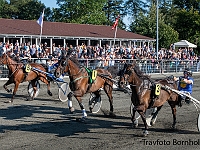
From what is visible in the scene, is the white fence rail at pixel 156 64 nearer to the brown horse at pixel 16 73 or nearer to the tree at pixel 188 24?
the brown horse at pixel 16 73

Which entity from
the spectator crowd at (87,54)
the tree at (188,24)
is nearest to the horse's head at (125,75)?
the spectator crowd at (87,54)

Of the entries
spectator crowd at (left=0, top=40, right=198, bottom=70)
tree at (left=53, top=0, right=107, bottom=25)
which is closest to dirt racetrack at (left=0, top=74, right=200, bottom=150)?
spectator crowd at (left=0, top=40, right=198, bottom=70)

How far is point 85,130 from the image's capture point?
9594 mm

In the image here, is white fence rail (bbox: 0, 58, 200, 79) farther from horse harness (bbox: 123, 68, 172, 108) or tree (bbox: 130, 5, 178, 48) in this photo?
tree (bbox: 130, 5, 178, 48)

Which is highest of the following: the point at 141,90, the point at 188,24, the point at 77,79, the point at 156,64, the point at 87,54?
the point at 188,24

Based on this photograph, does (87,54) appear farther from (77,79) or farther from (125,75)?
(125,75)

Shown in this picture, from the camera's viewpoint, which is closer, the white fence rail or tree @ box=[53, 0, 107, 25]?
the white fence rail

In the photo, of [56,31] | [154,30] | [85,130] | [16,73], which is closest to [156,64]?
[56,31]

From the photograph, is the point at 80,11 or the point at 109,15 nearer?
the point at 80,11

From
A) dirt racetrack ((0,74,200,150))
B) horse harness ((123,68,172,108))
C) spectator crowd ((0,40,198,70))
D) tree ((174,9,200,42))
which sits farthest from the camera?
tree ((174,9,200,42))

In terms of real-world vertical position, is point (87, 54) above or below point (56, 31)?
below

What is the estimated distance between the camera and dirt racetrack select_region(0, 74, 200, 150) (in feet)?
26.8

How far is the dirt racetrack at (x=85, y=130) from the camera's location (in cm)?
818

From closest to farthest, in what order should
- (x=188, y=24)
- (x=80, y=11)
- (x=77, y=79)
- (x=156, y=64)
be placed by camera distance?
(x=77, y=79) < (x=156, y=64) < (x=80, y=11) < (x=188, y=24)
